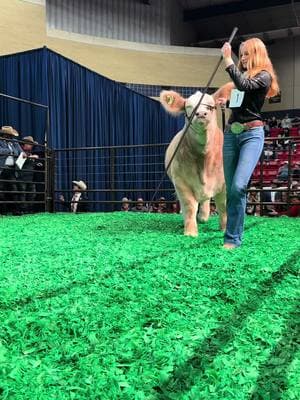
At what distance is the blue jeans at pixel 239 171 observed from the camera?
2885mm

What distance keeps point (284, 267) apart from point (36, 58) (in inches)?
328

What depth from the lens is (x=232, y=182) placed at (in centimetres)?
292

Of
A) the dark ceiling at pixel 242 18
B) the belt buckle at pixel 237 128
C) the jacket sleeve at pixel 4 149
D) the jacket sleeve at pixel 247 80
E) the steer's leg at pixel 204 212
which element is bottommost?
the steer's leg at pixel 204 212

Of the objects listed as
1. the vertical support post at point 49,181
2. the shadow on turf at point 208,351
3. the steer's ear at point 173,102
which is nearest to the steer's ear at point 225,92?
the steer's ear at point 173,102

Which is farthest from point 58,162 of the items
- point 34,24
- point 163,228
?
point 163,228

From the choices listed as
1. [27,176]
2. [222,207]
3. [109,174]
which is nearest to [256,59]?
[222,207]

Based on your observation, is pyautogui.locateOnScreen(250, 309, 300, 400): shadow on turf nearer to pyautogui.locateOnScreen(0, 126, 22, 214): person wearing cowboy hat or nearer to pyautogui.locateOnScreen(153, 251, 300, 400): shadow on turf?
pyautogui.locateOnScreen(153, 251, 300, 400): shadow on turf

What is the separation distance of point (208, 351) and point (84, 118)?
32.7ft

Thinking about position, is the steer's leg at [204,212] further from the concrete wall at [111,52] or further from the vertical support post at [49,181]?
the concrete wall at [111,52]

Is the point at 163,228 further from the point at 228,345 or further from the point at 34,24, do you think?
the point at 34,24

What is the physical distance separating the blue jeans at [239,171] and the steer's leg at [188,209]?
769 millimetres

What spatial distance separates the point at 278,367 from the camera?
4.10 feet

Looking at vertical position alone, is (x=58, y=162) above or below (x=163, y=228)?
above

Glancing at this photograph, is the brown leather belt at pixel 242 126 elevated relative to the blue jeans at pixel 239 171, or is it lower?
elevated
